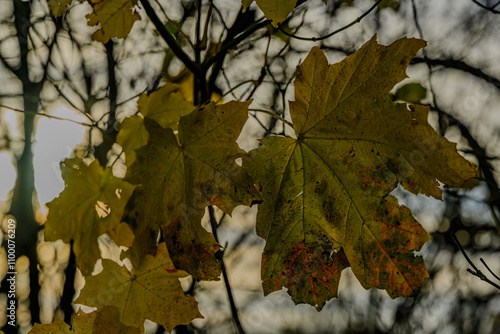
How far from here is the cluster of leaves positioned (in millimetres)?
632

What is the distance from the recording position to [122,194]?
0.88 m

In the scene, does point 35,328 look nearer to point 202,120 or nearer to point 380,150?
point 202,120

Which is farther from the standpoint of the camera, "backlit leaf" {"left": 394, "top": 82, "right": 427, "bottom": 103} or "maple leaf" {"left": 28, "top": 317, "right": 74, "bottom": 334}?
"backlit leaf" {"left": 394, "top": 82, "right": 427, "bottom": 103}

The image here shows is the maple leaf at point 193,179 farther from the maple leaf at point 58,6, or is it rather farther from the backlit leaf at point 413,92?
the backlit leaf at point 413,92

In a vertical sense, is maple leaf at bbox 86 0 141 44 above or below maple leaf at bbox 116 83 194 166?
above

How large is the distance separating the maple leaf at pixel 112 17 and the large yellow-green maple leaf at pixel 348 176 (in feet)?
1.68

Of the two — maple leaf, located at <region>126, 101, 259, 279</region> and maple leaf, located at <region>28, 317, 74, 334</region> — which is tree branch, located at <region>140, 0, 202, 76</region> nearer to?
maple leaf, located at <region>126, 101, 259, 279</region>

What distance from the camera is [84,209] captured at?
0.99m

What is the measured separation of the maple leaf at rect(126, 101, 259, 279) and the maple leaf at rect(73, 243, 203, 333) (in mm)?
198

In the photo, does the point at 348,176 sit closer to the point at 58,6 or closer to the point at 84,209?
the point at 84,209

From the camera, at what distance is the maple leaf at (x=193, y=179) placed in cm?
65

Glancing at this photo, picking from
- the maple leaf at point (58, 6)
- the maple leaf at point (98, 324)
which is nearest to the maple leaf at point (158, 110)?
the maple leaf at point (58, 6)

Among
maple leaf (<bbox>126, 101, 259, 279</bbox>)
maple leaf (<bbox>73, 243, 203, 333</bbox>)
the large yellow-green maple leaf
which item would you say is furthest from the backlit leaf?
maple leaf (<bbox>73, 243, 203, 333</bbox>)

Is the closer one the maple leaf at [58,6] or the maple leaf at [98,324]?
the maple leaf at [98,324]
